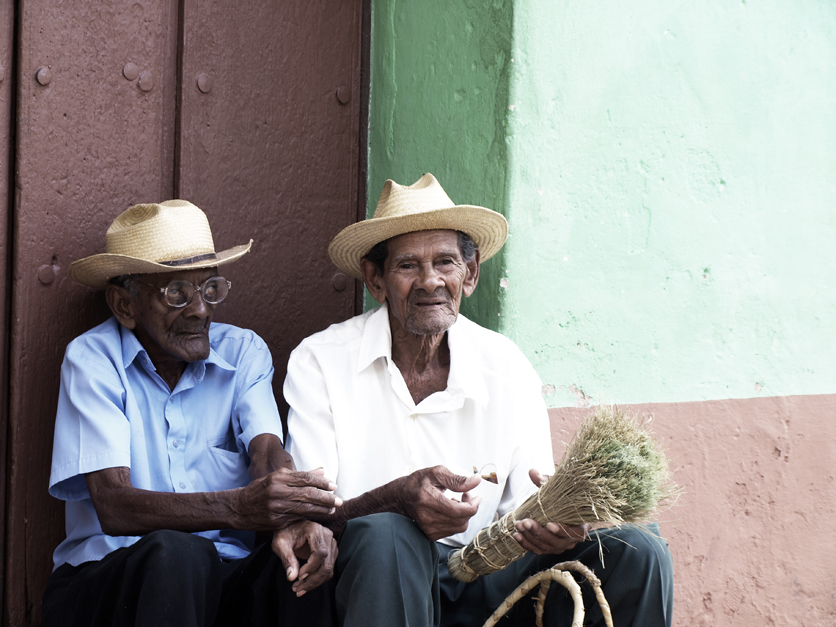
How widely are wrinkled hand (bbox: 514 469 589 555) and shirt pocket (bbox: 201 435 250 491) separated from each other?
1.02 m

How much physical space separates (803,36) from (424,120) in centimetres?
190

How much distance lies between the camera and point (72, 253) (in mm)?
2953

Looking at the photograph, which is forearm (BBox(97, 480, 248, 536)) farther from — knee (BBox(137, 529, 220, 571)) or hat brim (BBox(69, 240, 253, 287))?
hat brim (BBox(69, 240, 253, 287))

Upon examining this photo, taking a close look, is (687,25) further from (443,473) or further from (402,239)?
(443,473)

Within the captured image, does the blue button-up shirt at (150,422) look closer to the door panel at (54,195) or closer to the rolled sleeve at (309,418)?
the rolled sleeve at (309,418)

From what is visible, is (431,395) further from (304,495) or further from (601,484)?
(601,484)

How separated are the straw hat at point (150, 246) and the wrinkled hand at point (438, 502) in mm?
1063

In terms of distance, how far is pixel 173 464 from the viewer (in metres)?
2.73

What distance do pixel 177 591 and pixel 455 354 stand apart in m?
1.23

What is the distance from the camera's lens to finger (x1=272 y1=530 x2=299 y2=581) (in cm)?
227

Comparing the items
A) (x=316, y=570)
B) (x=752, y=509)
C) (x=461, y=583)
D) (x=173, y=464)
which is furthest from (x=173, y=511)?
(x=752, y=509)

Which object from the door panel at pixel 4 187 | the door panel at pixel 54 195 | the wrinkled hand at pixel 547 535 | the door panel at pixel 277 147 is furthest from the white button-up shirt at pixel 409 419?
the door panel at pixel 4 187

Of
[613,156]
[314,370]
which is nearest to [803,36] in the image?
[613,156]

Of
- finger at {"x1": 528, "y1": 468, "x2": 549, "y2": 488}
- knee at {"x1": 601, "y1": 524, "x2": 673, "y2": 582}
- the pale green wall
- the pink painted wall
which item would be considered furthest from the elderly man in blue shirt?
the pink painted wall
